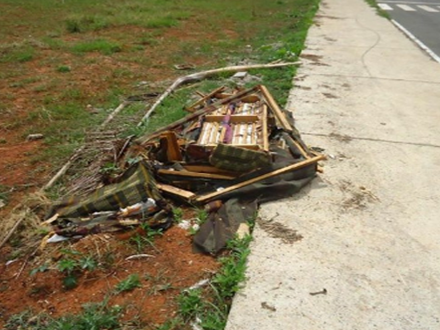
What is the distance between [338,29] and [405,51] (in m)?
2.83

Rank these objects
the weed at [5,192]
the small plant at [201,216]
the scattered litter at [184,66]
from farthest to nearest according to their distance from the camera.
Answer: the scattered litter at [184,66] < the weed at [5,192] < the small plant at [201,216]

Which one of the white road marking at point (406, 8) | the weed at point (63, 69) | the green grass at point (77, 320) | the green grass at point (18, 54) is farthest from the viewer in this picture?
the white road marking at point (406, 8)

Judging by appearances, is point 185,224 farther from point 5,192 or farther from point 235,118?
point 5,192

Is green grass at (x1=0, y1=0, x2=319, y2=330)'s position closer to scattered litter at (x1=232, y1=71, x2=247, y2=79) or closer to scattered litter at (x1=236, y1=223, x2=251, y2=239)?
scattered litter at (x1=236, y1=223, x2=251, y2=239)

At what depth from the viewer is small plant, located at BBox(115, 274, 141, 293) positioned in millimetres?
2633

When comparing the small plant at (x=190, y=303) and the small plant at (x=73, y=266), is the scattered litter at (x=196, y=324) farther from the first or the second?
the small plant at (x=73, y=266)

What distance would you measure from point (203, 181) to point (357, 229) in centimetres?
132

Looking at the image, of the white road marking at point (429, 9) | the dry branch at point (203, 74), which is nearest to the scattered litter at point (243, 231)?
the dry branch at point (203, 74)

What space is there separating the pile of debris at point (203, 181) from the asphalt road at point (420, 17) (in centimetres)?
699

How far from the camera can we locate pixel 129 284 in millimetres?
2650

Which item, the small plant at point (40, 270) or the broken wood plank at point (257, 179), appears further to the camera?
the broken wood plank at point (257, 179)

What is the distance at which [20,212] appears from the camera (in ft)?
11.2

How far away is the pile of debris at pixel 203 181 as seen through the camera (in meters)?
3.17

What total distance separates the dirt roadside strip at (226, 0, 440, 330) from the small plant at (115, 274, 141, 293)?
0.66m
